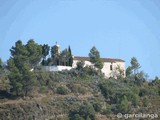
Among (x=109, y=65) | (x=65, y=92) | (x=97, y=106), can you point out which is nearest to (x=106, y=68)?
(x=109, y=65)

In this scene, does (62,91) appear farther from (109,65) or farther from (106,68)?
(109,65)

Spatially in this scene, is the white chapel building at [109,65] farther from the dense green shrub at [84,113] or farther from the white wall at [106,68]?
the dense green shrub at [84,113]

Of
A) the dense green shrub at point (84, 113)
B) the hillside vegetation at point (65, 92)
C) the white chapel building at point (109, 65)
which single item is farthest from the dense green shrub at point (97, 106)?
the white chapel building at point (109, 65)

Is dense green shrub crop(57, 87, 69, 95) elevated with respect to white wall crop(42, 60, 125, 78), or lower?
lower

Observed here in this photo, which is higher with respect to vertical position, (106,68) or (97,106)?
(106,68)

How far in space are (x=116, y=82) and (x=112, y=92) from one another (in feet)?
17.5

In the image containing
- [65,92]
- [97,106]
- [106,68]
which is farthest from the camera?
[106,68]

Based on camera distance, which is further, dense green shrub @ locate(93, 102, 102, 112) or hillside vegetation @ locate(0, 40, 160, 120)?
dense green shrub @ locate(93, 102, 102, 112)

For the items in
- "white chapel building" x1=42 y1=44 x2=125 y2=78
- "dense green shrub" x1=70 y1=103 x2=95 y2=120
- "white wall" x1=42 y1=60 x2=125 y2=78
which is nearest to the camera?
"dense green shrub" x1=70 y1=103 x2=95 y2=120

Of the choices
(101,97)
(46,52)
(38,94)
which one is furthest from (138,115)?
(46,52)

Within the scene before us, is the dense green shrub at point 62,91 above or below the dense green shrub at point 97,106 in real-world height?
above

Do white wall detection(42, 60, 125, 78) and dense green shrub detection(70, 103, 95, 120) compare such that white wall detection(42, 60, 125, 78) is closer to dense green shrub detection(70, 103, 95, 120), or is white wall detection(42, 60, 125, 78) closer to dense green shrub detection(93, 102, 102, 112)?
dense green shrub detection(93, 102, 102, 112)

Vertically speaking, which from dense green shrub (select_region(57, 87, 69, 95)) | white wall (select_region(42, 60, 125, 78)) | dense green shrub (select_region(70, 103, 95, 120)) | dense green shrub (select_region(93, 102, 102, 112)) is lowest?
dense green shrub (select_region(70, 103, 95, 120))

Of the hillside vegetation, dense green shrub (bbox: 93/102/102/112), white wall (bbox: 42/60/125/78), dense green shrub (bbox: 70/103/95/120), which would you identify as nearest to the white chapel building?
white wall (bbox: 42/60/125/78)
